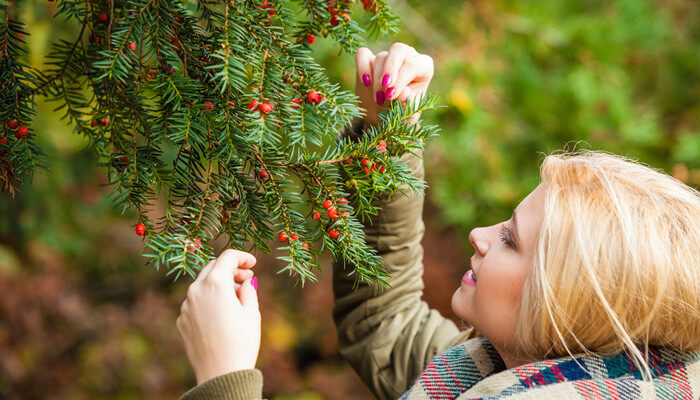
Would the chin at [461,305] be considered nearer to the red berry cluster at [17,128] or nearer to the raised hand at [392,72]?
the raised hand at [392,72]

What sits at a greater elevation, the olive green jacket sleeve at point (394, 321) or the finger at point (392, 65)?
the finger at point (392, 65)

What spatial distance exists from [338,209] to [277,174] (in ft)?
0.39

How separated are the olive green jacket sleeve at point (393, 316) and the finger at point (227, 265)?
0.60 metres

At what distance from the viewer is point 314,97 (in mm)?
809

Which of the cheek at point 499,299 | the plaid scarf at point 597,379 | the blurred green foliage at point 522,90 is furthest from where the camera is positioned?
the blurred green foliage at point 522,90

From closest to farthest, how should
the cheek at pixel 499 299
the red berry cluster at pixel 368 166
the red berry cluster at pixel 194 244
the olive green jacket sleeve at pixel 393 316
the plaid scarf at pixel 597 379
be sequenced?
the red berry cluster at pixel 194 244
the red berry cluster at pixel 368 166
the plaid scarf at pixel 597 379
the cheek at pixel 499 299
the olive green jacket sleeve at pixel 393 316

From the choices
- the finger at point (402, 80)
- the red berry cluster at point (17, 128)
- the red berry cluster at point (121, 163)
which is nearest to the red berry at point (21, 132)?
the red berry cluster at point (17, 128)

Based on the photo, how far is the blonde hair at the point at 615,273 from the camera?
3.14 ft

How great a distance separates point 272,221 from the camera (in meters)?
0.85

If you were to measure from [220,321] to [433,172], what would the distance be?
2.08 meters

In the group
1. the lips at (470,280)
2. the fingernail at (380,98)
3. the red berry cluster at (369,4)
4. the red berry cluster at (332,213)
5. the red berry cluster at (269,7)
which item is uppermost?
the red berry cluster at (369,4)

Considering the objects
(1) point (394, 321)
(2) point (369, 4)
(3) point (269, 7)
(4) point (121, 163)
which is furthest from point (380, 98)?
(1) point (394, 321)

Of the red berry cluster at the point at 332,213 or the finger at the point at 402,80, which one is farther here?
the finger at the point at 402,80

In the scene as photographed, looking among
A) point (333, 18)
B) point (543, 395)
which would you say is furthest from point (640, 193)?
point (333, 18)
